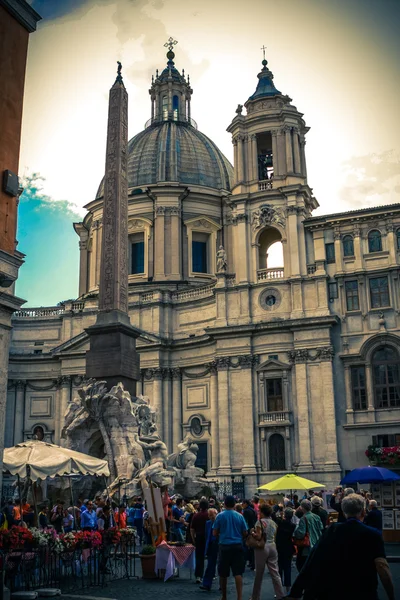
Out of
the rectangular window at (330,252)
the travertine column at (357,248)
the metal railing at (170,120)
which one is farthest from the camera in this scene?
the metal railing at (170,120)

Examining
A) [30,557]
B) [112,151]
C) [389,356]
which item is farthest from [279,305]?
[30,557]

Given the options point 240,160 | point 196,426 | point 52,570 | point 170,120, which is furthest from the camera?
point 170,120

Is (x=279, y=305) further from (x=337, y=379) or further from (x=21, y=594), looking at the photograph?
(x=21, y=594)

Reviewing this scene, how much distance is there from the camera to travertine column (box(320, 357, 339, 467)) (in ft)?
127

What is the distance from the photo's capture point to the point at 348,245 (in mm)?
41750

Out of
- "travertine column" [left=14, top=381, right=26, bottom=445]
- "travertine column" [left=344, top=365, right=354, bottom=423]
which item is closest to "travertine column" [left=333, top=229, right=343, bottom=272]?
"travertine column" [left=344, top=365, right=354, bottom=423]

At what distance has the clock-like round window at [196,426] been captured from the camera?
4456 cm

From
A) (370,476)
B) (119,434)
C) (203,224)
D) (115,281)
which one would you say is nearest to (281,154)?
(203,224)

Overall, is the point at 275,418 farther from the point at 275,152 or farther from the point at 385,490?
the point at 275,152

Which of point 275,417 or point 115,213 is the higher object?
point 115,213

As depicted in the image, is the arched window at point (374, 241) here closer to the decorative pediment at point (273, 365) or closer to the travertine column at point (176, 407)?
the decorative pediment at point (273, 365)

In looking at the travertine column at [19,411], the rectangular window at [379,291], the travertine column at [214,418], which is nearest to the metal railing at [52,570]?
the travertine column at [214,418]

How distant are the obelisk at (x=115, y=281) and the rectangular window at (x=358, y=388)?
Result: 50.4 feet

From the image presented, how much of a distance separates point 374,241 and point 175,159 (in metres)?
20.9
